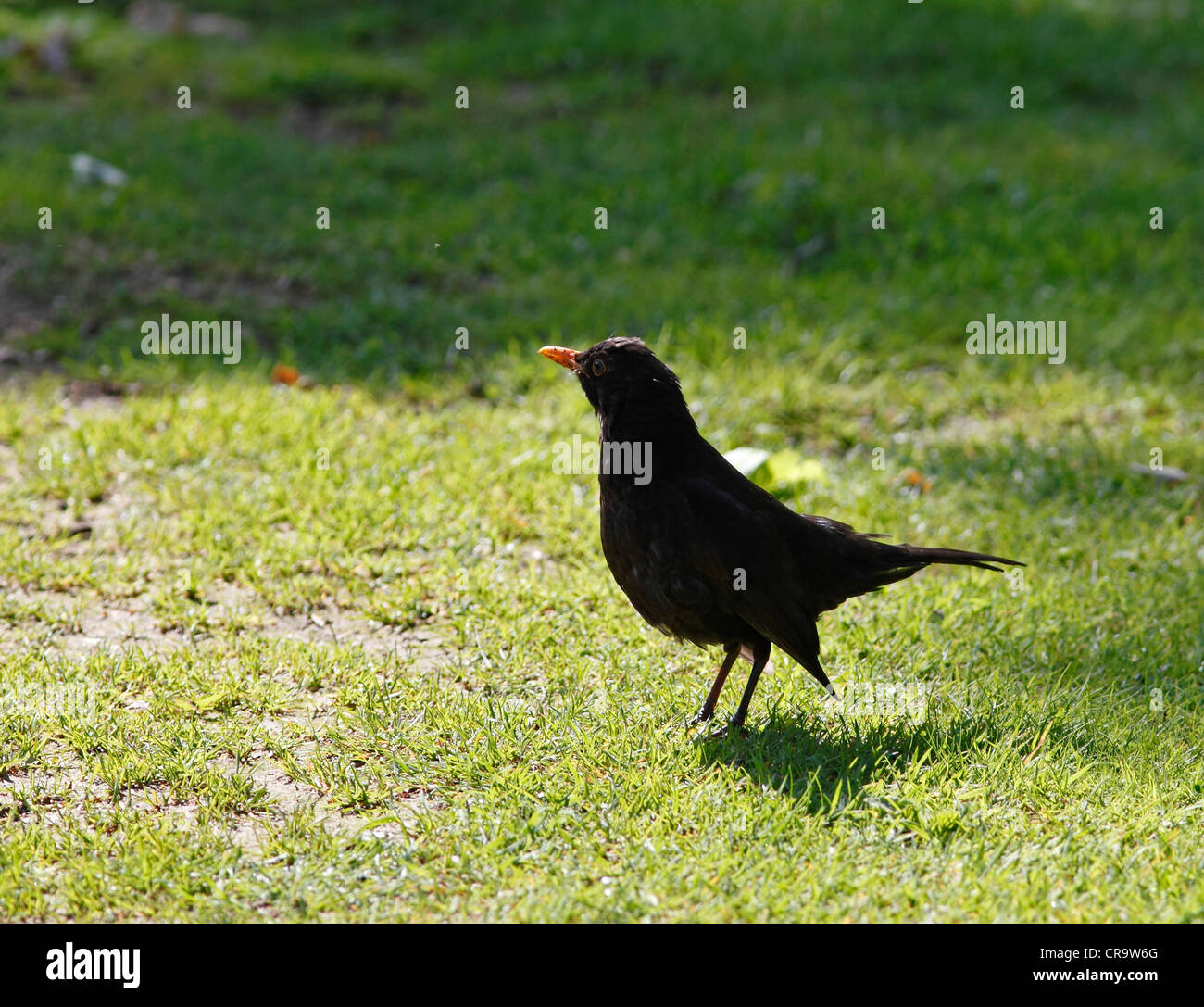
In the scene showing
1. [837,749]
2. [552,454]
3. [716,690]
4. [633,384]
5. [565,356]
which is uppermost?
[565,356]

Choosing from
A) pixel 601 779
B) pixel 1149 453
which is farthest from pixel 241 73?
pixel 601 779

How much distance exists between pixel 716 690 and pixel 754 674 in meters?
0.16

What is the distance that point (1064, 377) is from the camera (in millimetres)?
7238

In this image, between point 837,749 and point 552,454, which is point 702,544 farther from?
point 552,454

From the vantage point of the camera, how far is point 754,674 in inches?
162

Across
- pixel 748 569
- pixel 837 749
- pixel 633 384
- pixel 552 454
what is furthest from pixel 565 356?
pixel 552 454

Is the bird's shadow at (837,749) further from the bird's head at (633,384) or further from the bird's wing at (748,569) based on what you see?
the bird's head at (633,384)

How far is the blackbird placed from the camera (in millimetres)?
3943

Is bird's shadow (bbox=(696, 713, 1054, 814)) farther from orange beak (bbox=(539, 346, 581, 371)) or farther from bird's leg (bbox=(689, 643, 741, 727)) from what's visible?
orange beak (bbox=(539, 346, 581, 371))

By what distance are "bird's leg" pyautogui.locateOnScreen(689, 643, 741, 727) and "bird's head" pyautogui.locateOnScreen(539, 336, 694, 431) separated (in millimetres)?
793

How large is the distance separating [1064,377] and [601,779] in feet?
15.0

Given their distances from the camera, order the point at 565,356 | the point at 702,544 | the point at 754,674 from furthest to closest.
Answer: the point at 565,356 < the point at 754,674 < the point at 702,544

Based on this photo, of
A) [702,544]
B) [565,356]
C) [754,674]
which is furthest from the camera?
[565,356]
